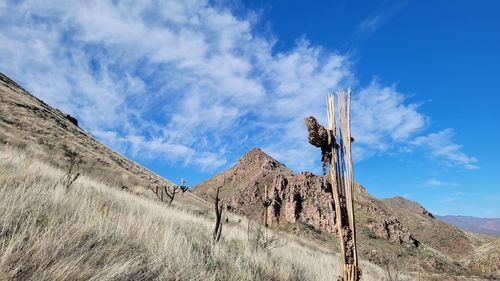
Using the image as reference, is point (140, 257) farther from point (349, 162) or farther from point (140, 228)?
point (349, 162)

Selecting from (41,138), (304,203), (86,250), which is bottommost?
(86,250)

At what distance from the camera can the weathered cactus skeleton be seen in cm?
429

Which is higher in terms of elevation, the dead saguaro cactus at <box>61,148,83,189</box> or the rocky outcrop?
the rocky outcrop

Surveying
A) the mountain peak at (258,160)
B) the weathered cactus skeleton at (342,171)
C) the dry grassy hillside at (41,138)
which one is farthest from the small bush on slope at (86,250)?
the mountain peak at (258,160)

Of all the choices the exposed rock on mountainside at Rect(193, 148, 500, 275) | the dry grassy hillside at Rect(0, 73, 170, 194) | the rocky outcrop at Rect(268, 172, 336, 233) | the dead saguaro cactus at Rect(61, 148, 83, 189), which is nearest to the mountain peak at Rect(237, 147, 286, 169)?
the exposed rock on mountainside at Rect(193, 148, 500, 275)

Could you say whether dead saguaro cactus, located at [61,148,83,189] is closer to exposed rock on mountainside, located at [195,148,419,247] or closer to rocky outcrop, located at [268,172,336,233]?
exposed rock on mountainside, located at [195,148,419,247]

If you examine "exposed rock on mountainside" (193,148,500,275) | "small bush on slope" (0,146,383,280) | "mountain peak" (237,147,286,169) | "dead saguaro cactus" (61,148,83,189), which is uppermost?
"mountain peak" (237,147,286,169)

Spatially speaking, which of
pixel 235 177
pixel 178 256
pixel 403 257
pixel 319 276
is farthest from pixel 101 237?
pixel 235 177

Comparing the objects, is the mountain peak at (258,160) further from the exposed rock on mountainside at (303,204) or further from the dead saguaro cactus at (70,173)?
the dead saguaro cactus at (70,173)

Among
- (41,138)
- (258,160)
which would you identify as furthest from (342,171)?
(258,160)

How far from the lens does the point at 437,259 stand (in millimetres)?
41875

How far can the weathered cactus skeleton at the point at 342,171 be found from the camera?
4.29 m

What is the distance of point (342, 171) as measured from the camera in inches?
177

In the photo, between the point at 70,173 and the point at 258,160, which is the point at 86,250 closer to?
the point at 70,173
